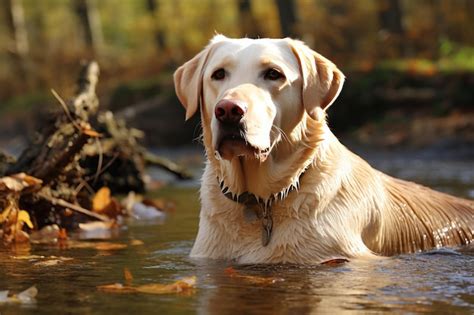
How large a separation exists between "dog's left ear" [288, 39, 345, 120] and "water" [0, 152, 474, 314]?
40.5 inches

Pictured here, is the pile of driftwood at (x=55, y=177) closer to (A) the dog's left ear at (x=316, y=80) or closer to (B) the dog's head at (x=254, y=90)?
(B) the dog's head at (x=254, y=90)

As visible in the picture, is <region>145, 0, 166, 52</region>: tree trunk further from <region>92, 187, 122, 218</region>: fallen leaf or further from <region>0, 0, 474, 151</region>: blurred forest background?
<region>92, 187, 122, 218</region>: fallen leaf

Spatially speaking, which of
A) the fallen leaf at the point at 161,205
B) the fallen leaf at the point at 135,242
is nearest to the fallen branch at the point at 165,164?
the fallen leaf at the point at 161,205

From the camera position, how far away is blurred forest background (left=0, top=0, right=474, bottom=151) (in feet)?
58.9

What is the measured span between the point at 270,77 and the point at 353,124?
13.3 metres

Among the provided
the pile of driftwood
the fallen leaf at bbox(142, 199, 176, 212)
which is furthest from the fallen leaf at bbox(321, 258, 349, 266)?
the fallen leaf at bbox(142, 199, 176, 212)

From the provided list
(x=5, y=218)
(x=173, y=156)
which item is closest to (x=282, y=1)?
(x=173, y=156)

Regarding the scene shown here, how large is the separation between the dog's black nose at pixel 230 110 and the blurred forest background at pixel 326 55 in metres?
10.3

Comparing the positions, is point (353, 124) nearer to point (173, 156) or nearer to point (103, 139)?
point (173, 156)

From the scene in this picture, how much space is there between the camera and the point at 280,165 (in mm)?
5836

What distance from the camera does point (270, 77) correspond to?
5.66 metres

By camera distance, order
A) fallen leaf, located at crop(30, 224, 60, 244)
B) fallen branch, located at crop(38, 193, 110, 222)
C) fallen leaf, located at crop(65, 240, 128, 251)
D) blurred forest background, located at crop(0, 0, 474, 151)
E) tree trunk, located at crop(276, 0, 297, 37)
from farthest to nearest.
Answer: tree trunk, located at crop(276, 0, 297, 37) < blurred forest background, located at crop(0, 0, 474, 151) < fallen branch, located at crop(38, 193, 110, 222) < fallen leaf, located at crop(30, 224, 60, 244) < fallen leaf, located at crop(65, 240, 128, 251)

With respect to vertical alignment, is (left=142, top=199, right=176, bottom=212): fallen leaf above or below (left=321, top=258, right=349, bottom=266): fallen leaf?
above

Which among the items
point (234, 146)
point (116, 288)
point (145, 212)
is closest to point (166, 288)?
point (116, 288)
